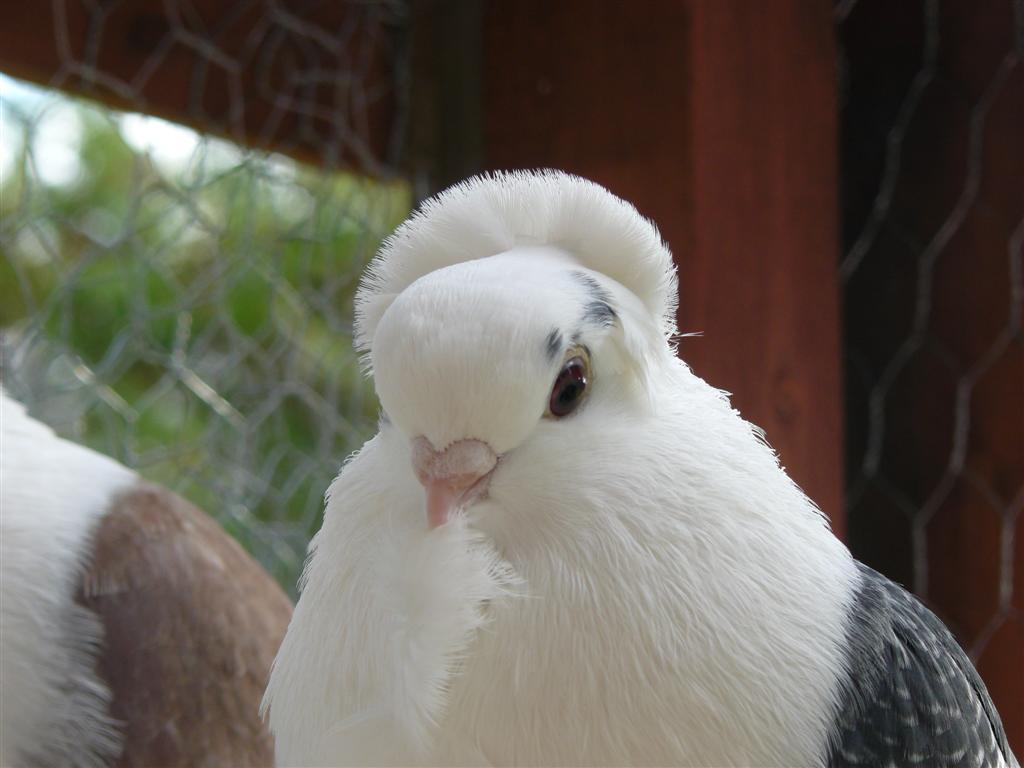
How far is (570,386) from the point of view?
0.70m

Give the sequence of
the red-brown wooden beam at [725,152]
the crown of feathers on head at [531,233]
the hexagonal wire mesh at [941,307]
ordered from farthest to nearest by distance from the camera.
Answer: the hexagonal wire mesh at [941,307]
the red-brown wooden beam at [725,152]
the crown of feathers on head at [531,233]

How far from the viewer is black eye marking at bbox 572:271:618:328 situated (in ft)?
2.30

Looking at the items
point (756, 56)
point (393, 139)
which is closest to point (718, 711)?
point (756, 56)

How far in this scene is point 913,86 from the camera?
1560 millimetres

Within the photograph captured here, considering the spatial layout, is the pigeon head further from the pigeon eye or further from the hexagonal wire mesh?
the hexagonal wire mesh

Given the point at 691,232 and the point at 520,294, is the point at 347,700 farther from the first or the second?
the point at 691,232

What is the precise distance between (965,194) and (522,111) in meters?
0.57

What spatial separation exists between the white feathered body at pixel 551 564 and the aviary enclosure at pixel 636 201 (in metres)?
0.53

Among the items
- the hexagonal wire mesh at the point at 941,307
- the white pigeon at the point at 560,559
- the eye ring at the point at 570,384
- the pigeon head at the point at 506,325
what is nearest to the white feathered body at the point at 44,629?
the white pigeon at the point at 560,559

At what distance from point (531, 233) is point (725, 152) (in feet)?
2.01

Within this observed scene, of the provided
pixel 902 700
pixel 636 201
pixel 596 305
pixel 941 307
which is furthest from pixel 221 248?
pixel 902 700

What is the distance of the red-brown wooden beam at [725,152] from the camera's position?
1291 mm

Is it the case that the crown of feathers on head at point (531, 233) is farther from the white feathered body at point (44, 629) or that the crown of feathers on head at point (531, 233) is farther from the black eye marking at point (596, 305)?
the white feathered body at point (44, 629)

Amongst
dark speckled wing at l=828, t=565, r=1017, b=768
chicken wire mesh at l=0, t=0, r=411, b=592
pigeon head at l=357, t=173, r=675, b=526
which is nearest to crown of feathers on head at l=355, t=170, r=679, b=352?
pigeon head at l=357, t=173, r=675, b=526
